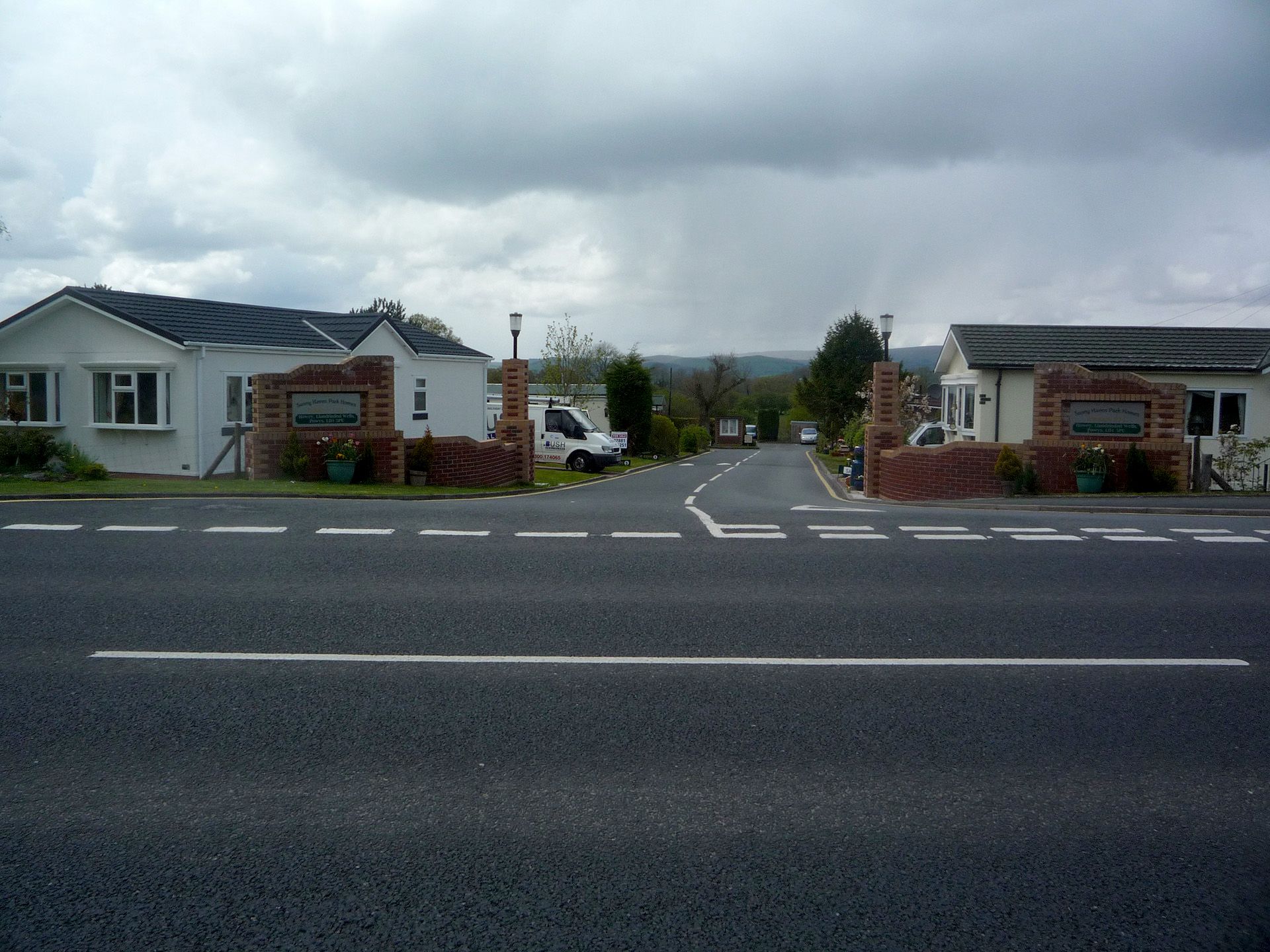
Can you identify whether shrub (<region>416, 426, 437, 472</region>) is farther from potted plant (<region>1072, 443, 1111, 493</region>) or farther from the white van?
the white van

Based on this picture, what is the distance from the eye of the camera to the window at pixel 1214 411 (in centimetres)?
2852

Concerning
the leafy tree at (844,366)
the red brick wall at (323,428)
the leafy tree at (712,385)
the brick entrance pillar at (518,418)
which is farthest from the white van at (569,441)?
the leafy tree at (712,385)

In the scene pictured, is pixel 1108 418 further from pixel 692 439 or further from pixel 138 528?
pixel 692 439

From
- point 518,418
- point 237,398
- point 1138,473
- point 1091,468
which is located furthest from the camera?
point 518,418

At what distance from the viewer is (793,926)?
388 cm

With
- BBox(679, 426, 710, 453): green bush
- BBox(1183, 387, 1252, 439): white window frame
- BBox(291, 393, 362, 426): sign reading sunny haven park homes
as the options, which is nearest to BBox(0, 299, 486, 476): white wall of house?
BBox(291, 393, 362, 426): sign reading sunny haven park homes

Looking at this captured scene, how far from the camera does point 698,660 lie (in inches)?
290

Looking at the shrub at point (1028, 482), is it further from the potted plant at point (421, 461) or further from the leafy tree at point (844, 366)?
the leafy tree at point (844, 366)

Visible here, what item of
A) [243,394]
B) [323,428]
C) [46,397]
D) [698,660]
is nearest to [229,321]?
[243,394]

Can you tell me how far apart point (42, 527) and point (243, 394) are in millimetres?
14995

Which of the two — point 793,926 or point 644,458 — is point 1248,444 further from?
point 644,458

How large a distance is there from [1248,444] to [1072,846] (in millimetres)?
23901

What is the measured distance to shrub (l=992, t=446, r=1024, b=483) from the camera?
21516mm

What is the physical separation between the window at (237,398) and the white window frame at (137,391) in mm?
1337
